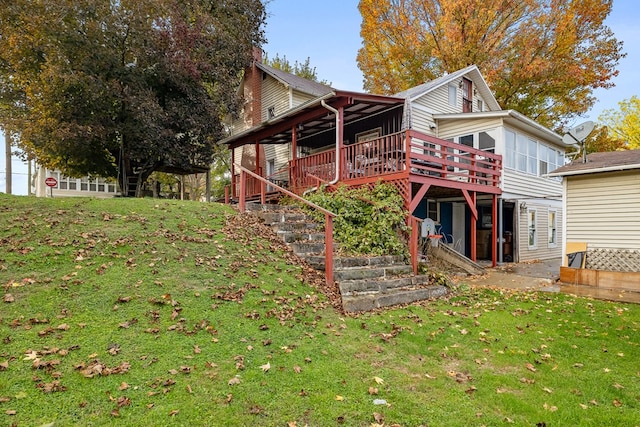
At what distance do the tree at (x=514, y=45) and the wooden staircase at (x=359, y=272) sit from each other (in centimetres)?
1767

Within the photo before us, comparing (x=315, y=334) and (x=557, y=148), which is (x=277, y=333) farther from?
(x=557, y=148)

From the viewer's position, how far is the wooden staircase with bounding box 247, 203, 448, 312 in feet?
20.9

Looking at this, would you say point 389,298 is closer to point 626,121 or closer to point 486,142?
point 486,142

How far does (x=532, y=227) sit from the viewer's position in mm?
15812

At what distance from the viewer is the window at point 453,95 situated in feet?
53.2

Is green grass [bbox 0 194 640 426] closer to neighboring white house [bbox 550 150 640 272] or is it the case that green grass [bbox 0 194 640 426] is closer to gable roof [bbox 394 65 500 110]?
neighboring white house [bbox 550 150 640 272]

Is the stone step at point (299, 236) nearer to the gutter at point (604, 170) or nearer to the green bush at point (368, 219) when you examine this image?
the green bush at point (368, 219)

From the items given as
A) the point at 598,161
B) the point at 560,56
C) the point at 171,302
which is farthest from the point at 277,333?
the point at 560,56

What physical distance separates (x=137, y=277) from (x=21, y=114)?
1541 cm

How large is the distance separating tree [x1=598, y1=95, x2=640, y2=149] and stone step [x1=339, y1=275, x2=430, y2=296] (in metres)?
27.1

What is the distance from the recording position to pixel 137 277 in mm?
5395

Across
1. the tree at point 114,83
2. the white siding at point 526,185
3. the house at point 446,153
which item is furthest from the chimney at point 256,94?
the white siding at point 526,185

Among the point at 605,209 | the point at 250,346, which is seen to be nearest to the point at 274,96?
the point at 605,209

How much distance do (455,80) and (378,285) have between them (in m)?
13.2
